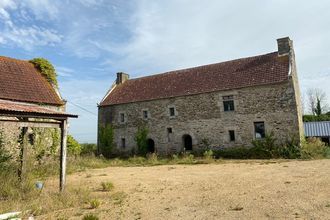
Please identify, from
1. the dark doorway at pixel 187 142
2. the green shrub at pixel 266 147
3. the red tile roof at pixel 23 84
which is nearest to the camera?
the red tile roof at pixel 23 84

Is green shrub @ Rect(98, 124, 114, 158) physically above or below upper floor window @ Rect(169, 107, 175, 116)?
below

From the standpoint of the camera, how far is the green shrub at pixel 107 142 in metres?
24.2

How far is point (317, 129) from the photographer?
25.0 metres

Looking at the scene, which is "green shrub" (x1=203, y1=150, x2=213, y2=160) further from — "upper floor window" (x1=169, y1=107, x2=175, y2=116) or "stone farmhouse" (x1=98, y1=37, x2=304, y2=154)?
"upper floor window" (x1=169, y1=107, x2=175, y2=116)

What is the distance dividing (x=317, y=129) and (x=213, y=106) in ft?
37.6

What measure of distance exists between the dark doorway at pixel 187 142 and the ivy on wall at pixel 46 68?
10057 millimetres

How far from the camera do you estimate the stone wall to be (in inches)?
702

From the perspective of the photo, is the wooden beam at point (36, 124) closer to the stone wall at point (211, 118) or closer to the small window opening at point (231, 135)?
the stone wall at point (211, 118)

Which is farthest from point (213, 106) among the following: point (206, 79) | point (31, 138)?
point (31, 138)

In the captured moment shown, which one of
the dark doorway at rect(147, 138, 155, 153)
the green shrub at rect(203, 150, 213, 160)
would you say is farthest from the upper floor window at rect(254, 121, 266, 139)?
the dark doorway at rect(147, 138, 155, 153)

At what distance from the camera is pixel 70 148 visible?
18.0m

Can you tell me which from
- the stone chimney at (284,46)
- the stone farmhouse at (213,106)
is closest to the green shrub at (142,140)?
the stone farmhouse at (213,106)

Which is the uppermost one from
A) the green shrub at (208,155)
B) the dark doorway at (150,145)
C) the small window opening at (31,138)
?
the small window opening at (31,138)

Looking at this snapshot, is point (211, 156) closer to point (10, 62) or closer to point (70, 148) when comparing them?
point (70, 148)
